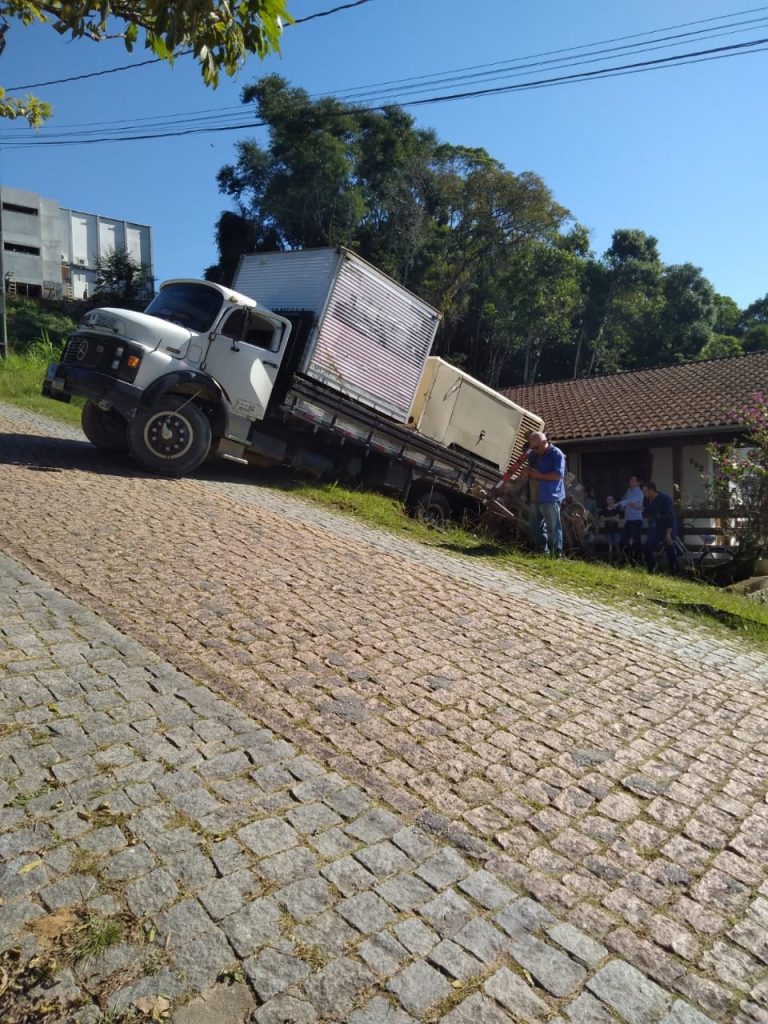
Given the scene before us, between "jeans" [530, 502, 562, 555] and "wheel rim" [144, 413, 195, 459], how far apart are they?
465cm

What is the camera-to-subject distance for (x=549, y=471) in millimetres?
9953

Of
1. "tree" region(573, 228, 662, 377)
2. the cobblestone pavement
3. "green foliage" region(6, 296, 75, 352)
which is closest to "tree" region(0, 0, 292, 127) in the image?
the cobblestone pavement

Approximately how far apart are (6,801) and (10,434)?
A: 10446 millimetres

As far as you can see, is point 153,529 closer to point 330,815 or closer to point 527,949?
point 330,815

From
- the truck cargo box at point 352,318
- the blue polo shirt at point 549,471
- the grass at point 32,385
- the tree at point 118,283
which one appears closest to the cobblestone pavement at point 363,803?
the blue polo shirt at point 549,471

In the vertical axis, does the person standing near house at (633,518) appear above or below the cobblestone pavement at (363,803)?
above

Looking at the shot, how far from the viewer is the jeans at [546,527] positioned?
1005 centimetres

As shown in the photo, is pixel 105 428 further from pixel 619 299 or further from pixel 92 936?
pixel 619 299

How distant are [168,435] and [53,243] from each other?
42320 millimetres

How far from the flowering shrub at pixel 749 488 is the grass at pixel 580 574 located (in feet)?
4.17

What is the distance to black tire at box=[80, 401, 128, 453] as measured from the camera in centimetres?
1140

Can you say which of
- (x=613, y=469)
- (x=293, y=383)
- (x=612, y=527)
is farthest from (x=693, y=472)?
(x=293, y=383)

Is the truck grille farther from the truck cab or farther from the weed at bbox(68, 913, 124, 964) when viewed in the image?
the weed at bbox(68, 913, 124, 964)

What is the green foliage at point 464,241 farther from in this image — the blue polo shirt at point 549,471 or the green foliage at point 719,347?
the blue polo shirt at point 549,471
